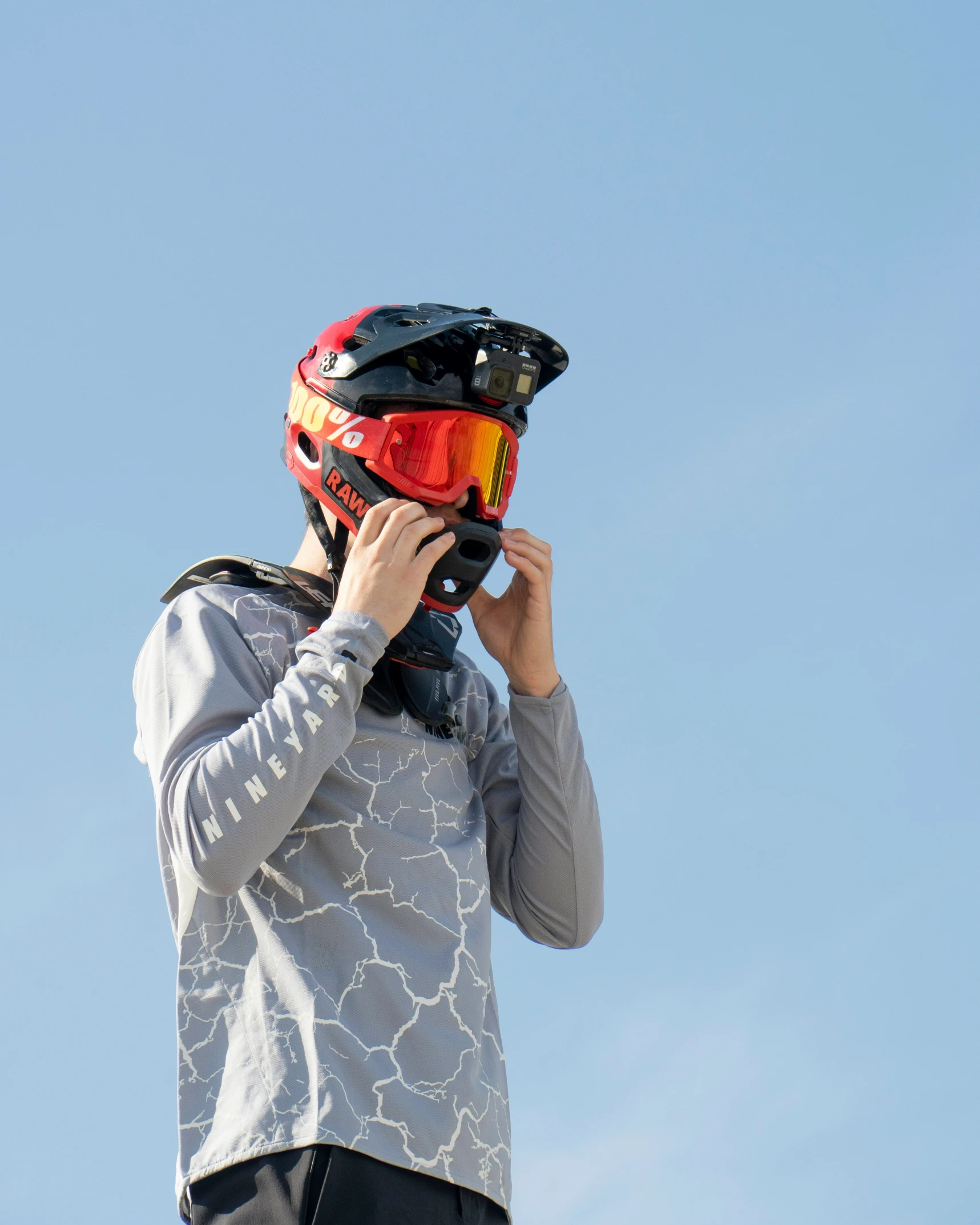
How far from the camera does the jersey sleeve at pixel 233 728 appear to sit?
3.54m

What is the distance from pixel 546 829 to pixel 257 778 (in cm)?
137

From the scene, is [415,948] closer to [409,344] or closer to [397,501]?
[397,501]

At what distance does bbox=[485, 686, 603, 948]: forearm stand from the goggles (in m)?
0.74

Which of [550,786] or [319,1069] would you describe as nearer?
[319,1069]

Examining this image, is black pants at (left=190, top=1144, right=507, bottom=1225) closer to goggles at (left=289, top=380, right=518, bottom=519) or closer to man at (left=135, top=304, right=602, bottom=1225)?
man at (left=135, top=304, right=602, bottom=1225)

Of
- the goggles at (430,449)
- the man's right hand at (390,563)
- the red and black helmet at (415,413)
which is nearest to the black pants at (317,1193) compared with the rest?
the man's right hand at (390,563)

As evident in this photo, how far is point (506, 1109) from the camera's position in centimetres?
398

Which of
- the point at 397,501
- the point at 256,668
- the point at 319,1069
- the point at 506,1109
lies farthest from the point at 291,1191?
the point at 397,501

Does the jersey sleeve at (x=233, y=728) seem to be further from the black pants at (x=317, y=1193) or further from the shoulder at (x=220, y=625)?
the black pants at (x=317, y=1193)

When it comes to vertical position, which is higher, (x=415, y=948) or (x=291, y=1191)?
(x=415, y=948)

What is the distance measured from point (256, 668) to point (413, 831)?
0.67m

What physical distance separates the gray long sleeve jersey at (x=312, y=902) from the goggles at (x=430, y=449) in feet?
1.94

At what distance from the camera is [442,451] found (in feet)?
15.1

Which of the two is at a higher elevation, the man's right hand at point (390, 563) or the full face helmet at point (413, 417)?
the full face helmet at point (413, 417)
